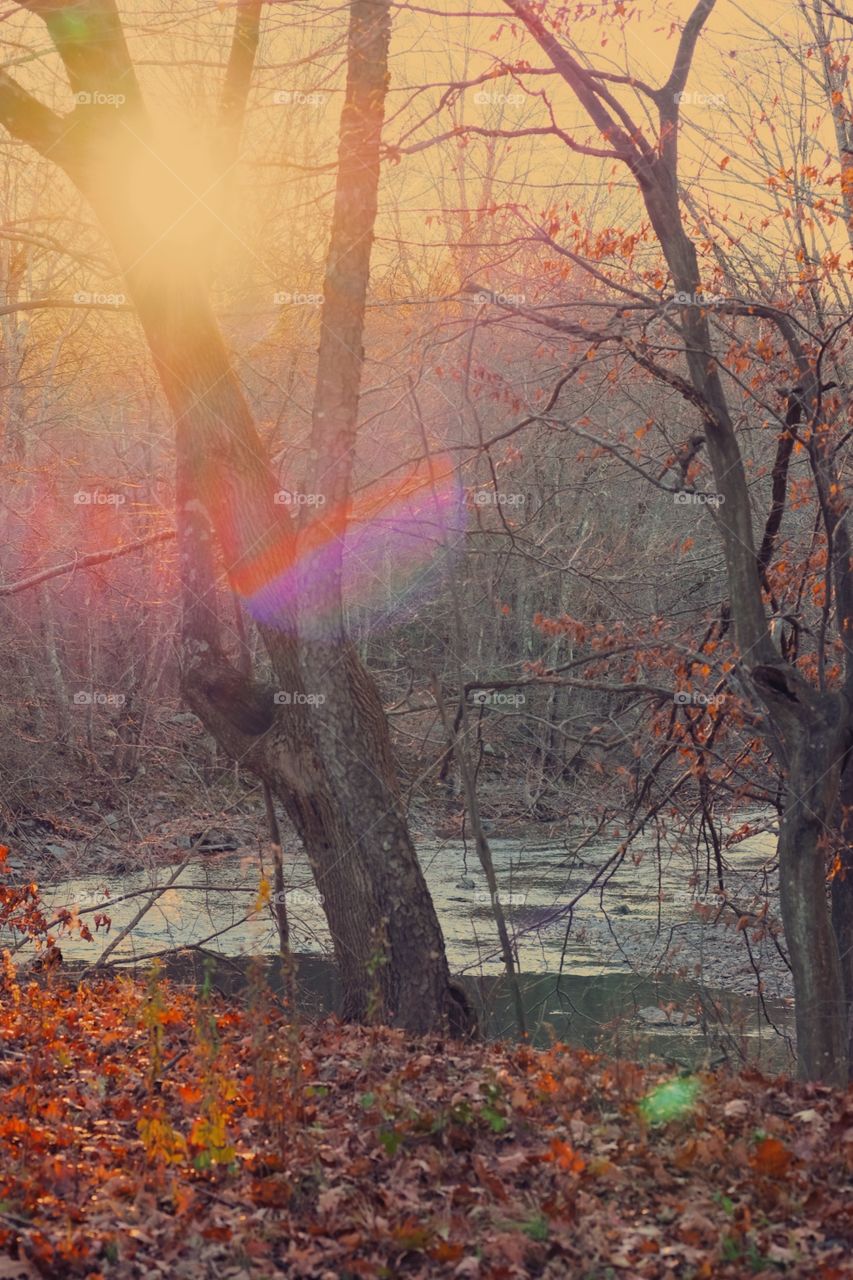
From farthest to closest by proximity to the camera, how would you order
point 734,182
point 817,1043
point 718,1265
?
point 734,182 < point 817,1043 < point 718,1265

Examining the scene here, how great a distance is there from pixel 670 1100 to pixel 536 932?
377 inches

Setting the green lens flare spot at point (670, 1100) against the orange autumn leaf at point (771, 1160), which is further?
the green lens flare spot at point (670, 1100)

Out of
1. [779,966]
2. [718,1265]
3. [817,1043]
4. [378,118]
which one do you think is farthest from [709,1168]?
[779,966]

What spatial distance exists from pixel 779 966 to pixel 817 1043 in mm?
7181

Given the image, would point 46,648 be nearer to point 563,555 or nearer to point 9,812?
point 9,812

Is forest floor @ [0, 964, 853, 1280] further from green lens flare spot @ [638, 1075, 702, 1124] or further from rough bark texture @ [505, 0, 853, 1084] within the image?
rough bark texture @ [505, 0, 853, 1084]

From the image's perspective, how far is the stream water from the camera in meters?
11.5

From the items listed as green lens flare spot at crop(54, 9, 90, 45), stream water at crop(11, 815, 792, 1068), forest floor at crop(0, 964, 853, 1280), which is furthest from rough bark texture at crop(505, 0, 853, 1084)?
green lens flare spot at crop(54, 9, 90, 45)

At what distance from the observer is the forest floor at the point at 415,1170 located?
14.0 ft

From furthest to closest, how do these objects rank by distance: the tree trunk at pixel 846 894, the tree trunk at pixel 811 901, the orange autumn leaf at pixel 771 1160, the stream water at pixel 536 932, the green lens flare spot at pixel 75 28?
the stream water at pixel 536 932, the green lens flare spot at pixel 75 28, the tree trunk at pixel 846 894, the tree trunk at pixel 811 901, the orange autumn leaf at pixel 771 1160

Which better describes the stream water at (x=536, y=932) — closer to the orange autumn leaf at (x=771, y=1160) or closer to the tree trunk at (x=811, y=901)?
the tree trunk at (x=811, y=901)

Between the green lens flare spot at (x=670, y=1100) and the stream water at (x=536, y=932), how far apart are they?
3754mm

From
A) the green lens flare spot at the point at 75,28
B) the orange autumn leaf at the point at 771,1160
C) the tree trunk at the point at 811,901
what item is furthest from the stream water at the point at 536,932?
the green lens flare spot at the point at 75,28

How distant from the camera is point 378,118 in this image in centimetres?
902
